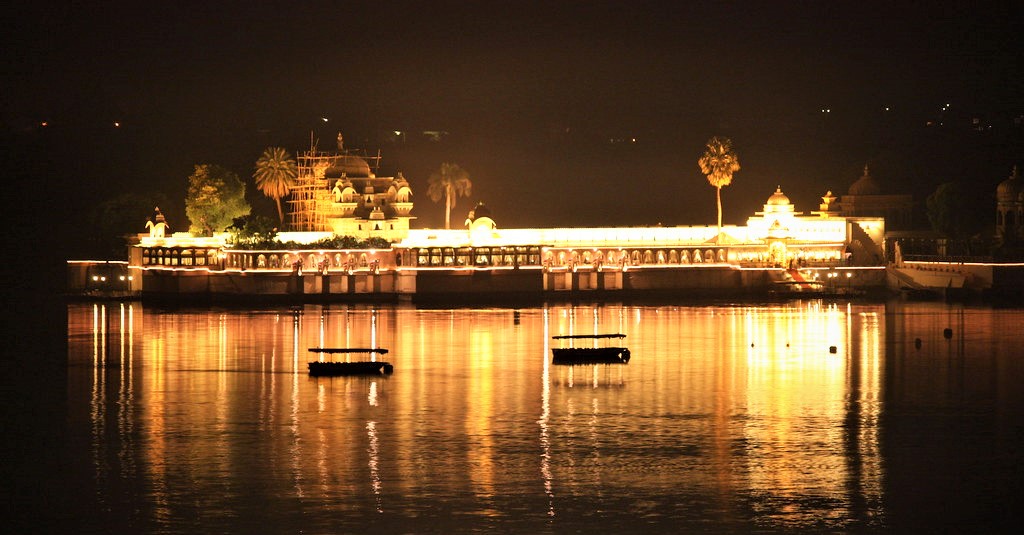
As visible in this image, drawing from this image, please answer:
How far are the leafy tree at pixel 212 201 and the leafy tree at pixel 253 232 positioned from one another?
3.20m

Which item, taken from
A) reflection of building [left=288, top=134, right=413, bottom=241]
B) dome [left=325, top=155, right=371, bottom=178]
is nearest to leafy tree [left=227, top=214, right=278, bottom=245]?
reflection of building [left=288, top=134, right=413, bottom=241]

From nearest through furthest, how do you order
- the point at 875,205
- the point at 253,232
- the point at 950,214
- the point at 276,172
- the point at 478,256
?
the point at 253,232
the point at 478,256
the point at 950,214
the point at 276,172
the point at 875,205

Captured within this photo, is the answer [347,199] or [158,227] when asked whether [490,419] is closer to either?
[158,227]

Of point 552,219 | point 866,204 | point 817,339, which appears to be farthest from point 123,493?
point 552,219

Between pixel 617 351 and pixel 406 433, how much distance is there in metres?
20.2

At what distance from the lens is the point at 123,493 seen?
34.8 meters

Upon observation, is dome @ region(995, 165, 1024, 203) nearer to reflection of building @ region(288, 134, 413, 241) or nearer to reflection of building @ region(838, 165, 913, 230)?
reflection of building @ region(838, 165, 913, 230)

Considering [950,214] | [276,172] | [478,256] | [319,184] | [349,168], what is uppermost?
[349,168]

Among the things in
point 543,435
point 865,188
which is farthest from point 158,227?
point 543,435

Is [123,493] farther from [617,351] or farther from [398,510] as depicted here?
[617,351]

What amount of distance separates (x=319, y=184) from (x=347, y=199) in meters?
3.91

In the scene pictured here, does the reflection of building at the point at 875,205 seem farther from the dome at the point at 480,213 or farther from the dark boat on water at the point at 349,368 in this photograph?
the dark boat on water at the point at 349,368

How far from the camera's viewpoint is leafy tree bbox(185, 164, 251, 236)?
345 feet

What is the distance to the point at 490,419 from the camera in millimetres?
45000
